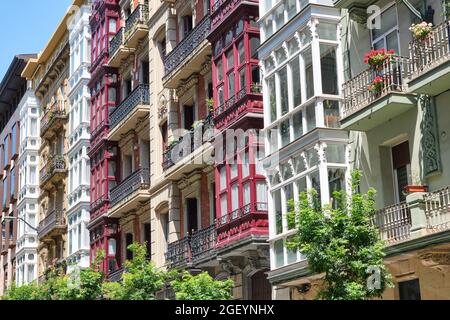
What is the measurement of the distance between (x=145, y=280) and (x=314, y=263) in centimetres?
1170

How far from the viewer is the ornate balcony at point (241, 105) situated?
26.4 m

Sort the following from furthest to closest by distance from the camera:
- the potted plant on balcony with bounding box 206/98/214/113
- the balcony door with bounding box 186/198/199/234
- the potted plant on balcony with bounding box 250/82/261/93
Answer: the balcony door with bounding box 186/198/199/234, the potted plant on balcony with bounding box 206/98/214/113, the potted plant on balcony with bounding box 250/82/261/93

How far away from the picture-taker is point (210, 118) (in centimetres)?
2948

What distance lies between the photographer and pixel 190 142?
3094cm

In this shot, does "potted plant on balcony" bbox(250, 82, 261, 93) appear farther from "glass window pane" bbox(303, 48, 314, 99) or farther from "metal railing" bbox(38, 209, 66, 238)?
"metal railing" bbox(38, 209, 66, 238)

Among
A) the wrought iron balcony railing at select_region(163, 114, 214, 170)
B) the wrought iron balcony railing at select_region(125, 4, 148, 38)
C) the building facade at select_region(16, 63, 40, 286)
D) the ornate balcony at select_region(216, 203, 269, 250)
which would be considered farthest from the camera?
the building facade at select_region(16, 63, 40, 286)

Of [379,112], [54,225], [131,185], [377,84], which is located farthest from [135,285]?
[54,225]

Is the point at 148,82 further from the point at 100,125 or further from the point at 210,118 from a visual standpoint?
the point at 210,118

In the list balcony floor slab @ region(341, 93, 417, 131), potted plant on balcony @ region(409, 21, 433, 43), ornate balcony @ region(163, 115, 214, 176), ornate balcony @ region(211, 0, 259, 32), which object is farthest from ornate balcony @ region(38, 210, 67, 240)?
potted plant on balcony @ region(409, 21, 433, 43)

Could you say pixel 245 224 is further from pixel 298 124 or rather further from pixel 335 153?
pixel 335 153

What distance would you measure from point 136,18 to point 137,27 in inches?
46.2

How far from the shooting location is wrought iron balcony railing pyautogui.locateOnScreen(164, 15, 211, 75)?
99.8 feet

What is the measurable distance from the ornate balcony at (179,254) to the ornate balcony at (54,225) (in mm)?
19116

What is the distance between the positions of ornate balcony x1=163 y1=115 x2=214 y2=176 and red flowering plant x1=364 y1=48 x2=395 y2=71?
9413mm
